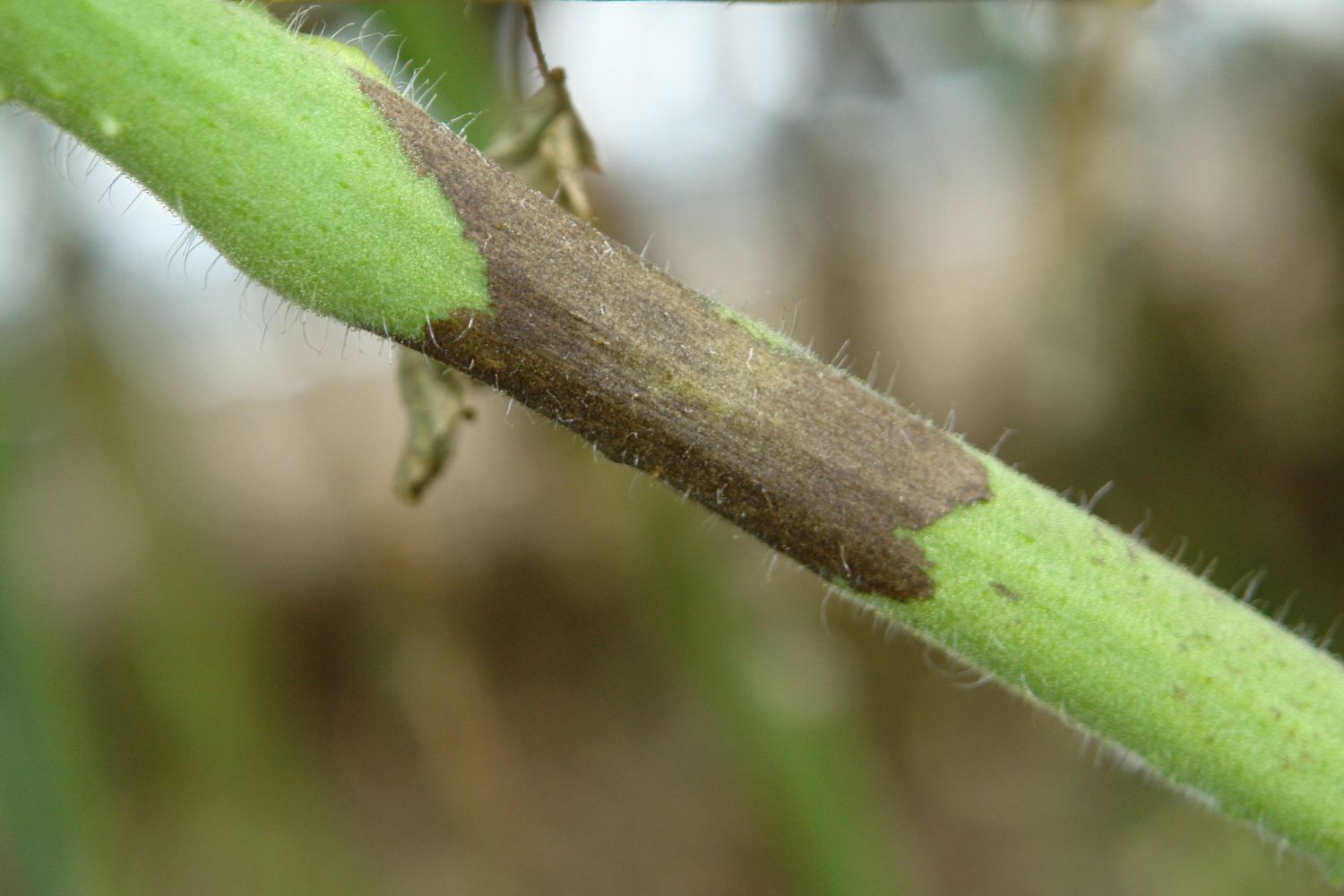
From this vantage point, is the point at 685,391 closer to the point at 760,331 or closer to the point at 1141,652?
the point at 760,331

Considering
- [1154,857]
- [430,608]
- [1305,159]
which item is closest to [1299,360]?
[1305,159]

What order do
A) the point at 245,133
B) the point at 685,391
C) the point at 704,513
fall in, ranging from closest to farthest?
the point at 245,133
the point at 685,391
the point at 704,513

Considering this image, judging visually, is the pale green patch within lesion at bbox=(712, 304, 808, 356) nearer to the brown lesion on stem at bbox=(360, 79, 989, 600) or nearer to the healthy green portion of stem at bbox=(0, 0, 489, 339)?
the brown lesion on stem at bbox=(360, 79, 989, 600)

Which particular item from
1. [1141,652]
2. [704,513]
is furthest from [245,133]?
[704,513]

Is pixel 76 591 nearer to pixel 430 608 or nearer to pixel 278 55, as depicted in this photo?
pixel 430 608

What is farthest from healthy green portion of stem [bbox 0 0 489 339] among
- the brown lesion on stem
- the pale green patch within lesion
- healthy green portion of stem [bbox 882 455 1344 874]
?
healthy green portion of stem [bbox 882 455 1344 874]

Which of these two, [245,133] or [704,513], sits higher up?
[245,133]
